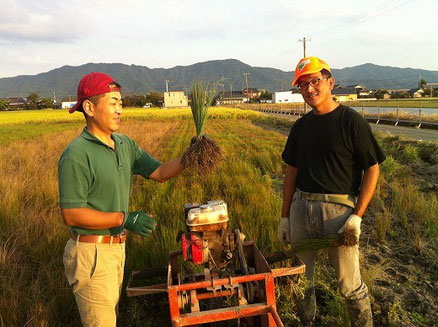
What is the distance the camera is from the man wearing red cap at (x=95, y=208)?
1924 millimetres

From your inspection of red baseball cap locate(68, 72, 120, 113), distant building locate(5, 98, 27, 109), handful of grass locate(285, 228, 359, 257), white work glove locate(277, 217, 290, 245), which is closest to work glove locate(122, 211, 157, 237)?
red baseball cap locate(68, 72, 120, 113)

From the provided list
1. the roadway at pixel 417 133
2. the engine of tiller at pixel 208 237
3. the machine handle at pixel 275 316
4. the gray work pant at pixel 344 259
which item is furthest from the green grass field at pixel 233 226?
the roadway at pixel 417 133

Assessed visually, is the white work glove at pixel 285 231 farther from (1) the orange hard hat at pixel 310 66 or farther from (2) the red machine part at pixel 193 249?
(1) the orange hard hat at pixel 310 66

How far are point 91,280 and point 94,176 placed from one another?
24.7 inches

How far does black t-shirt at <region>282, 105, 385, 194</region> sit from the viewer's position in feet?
7.48

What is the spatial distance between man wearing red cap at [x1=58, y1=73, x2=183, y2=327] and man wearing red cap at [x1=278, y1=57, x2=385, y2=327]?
122 cm

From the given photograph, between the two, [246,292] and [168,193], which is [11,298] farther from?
[168,193]

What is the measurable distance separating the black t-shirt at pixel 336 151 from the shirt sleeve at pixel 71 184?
1.55 meters

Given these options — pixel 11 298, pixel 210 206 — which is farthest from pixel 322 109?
pixel 11 298

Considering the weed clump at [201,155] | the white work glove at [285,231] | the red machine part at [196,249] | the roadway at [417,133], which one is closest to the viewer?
the red machine part at [196,249]

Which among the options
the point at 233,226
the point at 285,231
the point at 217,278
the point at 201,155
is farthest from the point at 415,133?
the point at 217,278

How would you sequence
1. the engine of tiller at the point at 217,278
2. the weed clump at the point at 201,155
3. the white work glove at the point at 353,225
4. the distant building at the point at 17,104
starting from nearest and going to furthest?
the engine of tiller at the point at 217,278, the white work glove at the point at 353,225, the weed clump at the point at 201,155, the distant building at the point at 17,104

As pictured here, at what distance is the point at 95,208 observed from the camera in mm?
2057

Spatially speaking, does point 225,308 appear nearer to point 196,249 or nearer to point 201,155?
point 196,249
